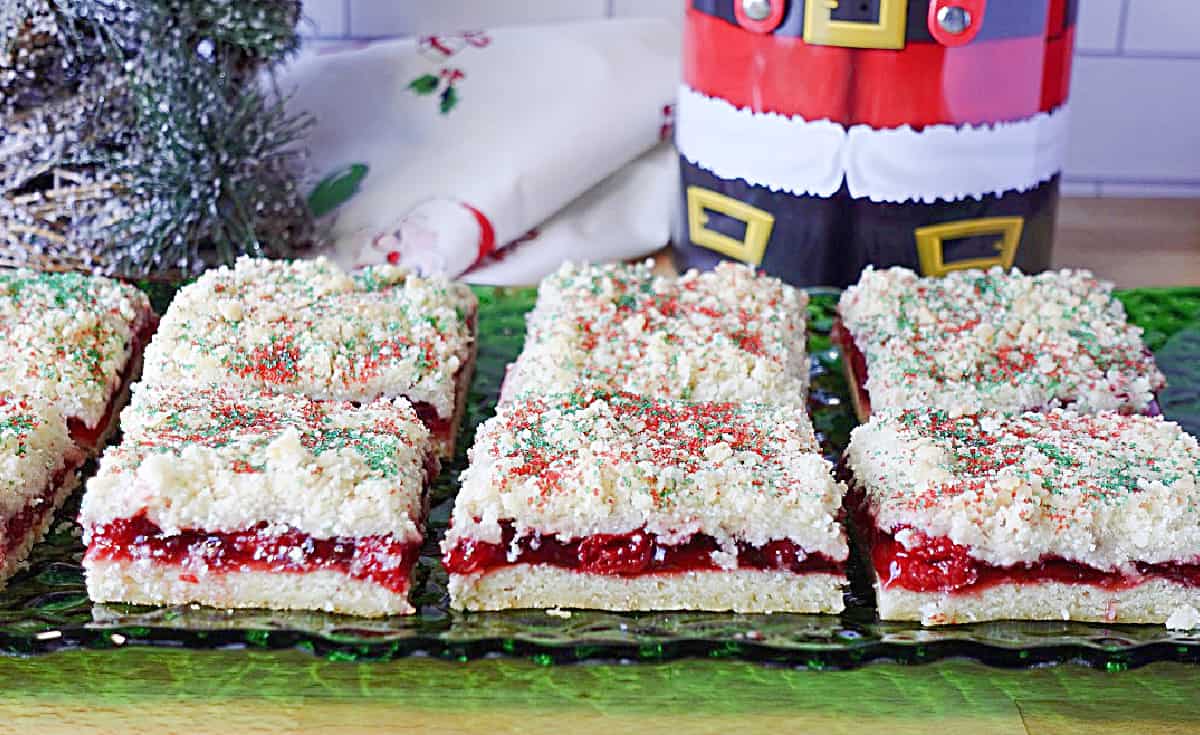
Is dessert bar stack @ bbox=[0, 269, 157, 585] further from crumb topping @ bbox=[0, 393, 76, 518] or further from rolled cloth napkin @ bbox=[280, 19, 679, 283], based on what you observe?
rolled cloth napkin @ bbox=[280, 19, 679, 283]

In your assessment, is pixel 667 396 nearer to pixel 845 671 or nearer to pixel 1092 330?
pixel 845 671

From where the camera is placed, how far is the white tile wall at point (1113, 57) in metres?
3.38

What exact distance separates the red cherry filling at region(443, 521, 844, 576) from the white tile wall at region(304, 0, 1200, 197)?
2077 millimetres

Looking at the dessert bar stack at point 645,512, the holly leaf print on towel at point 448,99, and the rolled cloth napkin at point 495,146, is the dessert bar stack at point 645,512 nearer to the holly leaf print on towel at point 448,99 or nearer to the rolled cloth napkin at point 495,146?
the rolled cloth napkin at point 495,146

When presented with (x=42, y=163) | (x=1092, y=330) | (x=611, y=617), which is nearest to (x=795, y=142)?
(x=1092, y=330)

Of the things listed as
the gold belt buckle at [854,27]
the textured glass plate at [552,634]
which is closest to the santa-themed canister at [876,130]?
the gold belt buckle at [854,27]

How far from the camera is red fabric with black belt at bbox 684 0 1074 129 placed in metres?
2.31

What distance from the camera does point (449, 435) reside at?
6.94 ft

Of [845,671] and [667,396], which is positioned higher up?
[667,396]

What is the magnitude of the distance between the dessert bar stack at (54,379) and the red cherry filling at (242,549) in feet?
0.54

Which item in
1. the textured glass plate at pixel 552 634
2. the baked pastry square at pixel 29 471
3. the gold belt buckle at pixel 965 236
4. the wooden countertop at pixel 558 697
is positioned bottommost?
the wooden countertop at pixel 558 697

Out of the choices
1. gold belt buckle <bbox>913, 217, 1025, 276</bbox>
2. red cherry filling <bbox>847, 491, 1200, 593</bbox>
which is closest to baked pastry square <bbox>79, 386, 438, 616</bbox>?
red cherry filling <bbox>847, 491, 1200, 593</bbox>

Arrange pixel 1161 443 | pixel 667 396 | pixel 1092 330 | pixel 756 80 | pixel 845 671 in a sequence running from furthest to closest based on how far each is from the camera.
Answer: pixel 756 80
pixel 1092 330
pixel 667 396
pixel 1161 443
pixel 845 671

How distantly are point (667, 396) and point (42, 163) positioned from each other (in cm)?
134
